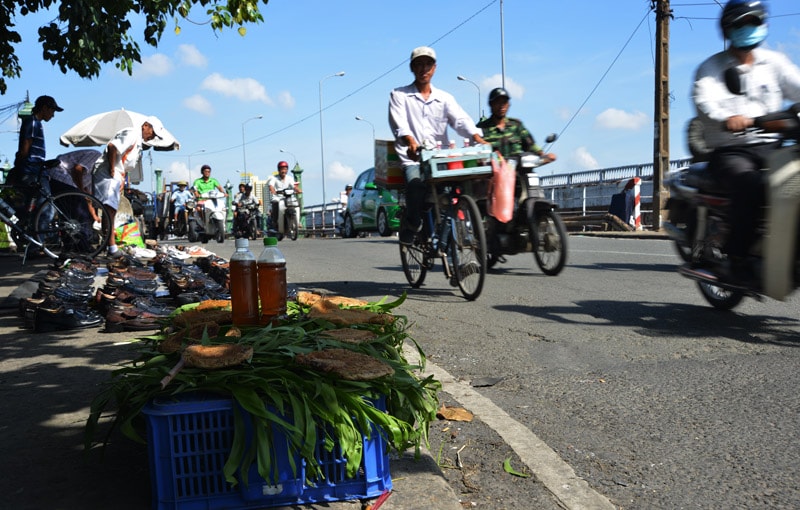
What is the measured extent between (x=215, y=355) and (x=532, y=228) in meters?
5.80

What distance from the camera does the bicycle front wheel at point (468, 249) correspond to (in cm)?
661

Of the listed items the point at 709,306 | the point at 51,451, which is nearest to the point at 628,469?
the point at 51,451

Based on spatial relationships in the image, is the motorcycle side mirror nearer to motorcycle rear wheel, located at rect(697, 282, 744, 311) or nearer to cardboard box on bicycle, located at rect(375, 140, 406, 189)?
motorcycle rear wheel, located at rect(697, 282, 744, 311)

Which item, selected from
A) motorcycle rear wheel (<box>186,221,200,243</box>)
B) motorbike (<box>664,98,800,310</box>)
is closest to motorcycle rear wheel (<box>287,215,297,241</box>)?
motorcycle rear wheel (<box>186,221,200,243</box>)

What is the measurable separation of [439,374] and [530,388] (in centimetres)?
52

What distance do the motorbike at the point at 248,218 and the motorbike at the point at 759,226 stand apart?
1751 cm

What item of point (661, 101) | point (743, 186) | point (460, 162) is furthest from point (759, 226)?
point (661, 101)

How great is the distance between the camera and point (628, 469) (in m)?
2.70

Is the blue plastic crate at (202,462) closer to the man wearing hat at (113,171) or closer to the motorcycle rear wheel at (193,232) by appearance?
the man wearing hat at (113,171)

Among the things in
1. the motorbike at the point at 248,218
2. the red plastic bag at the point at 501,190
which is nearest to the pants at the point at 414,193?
the red plastic bag at the point at 501,190

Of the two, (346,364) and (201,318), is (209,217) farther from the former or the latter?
(346,364)

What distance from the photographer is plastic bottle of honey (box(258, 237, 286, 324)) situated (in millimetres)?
3018

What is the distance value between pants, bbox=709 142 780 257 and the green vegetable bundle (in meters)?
3.11

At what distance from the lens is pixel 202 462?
221 centimetres
